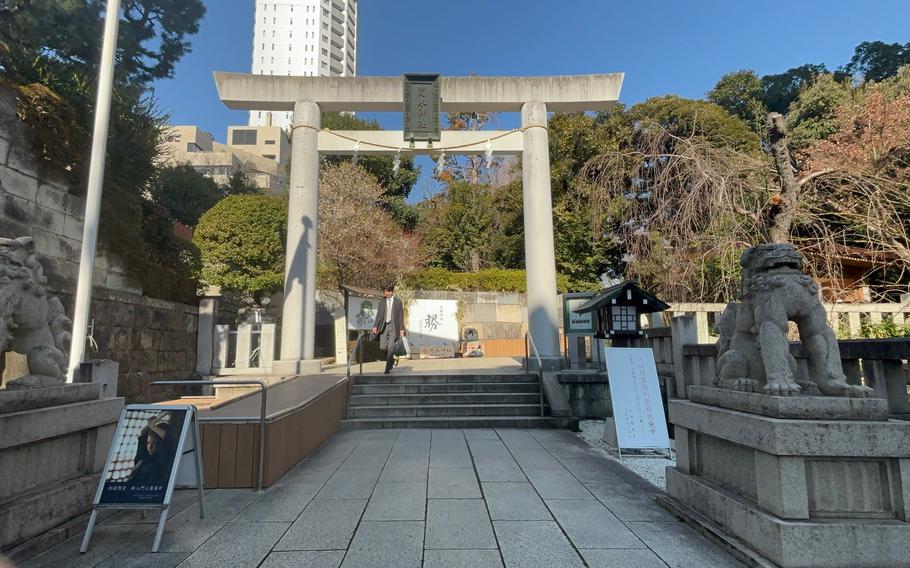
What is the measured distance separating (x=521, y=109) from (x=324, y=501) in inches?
365

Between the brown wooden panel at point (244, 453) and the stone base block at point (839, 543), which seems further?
the brown wooden panel at point (244, 453)

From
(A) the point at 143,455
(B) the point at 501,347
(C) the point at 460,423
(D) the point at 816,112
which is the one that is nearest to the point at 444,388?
(C) the point at 460,423

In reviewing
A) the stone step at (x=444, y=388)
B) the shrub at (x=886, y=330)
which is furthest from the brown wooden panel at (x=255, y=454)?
the shrub at (x=886, y=330)

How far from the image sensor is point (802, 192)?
6652mm

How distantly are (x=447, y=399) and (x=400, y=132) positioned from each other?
6.18m

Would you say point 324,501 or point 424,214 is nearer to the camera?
point 324,501

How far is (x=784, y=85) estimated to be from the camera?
22969mm

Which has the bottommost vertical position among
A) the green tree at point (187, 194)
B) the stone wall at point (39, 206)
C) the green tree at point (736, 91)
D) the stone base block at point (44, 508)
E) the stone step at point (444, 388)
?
the stone base block at point (44, 508)

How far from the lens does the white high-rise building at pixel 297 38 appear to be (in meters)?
68.0

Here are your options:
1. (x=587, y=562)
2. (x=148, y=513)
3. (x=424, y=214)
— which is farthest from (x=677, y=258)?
(x=424, y=214)

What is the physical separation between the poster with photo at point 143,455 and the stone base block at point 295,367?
592 cm

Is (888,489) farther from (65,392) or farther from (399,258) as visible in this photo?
(399,258)

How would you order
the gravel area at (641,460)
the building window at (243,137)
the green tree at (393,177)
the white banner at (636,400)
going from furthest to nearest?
the building window at (243,137), the green tree at (393,177), the white banner at (636,400), the gravel area at (641,460)

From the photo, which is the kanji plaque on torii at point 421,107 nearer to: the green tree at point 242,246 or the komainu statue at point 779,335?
the green tree at point 242,246
